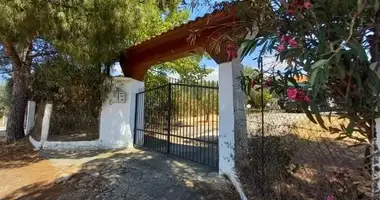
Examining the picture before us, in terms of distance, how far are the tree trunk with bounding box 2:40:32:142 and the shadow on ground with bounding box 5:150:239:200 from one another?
550cm

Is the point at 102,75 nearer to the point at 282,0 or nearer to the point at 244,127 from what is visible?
the point at 244,127

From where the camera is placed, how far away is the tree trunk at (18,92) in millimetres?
11609

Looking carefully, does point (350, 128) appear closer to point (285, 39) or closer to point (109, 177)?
point (285, 39)

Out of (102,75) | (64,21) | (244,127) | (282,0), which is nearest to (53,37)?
(64,21)

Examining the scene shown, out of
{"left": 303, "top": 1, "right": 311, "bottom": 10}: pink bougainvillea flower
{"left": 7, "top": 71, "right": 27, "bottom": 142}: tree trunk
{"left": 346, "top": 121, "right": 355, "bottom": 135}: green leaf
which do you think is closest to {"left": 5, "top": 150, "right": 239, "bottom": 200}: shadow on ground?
{"left": 346, "top": 121, "right": 355, "bottom": 135}: green leaf

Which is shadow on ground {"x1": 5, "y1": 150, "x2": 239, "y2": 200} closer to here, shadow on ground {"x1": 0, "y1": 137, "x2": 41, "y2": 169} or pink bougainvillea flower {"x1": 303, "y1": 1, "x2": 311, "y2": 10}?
shadow on ground {"x1": 0, "y1": 137, "x2": 41, "y2": 169}

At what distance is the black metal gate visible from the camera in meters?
7.09

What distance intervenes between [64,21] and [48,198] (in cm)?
406

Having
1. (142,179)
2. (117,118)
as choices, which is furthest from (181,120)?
(117,118)

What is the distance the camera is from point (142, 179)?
6367mm

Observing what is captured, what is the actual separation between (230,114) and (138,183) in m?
2.14

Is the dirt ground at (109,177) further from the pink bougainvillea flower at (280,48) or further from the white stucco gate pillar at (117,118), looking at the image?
the pink bougainvillea flower at (280,48)

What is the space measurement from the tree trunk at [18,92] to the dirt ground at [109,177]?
2.91 meters

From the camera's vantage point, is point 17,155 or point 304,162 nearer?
point 304,162
